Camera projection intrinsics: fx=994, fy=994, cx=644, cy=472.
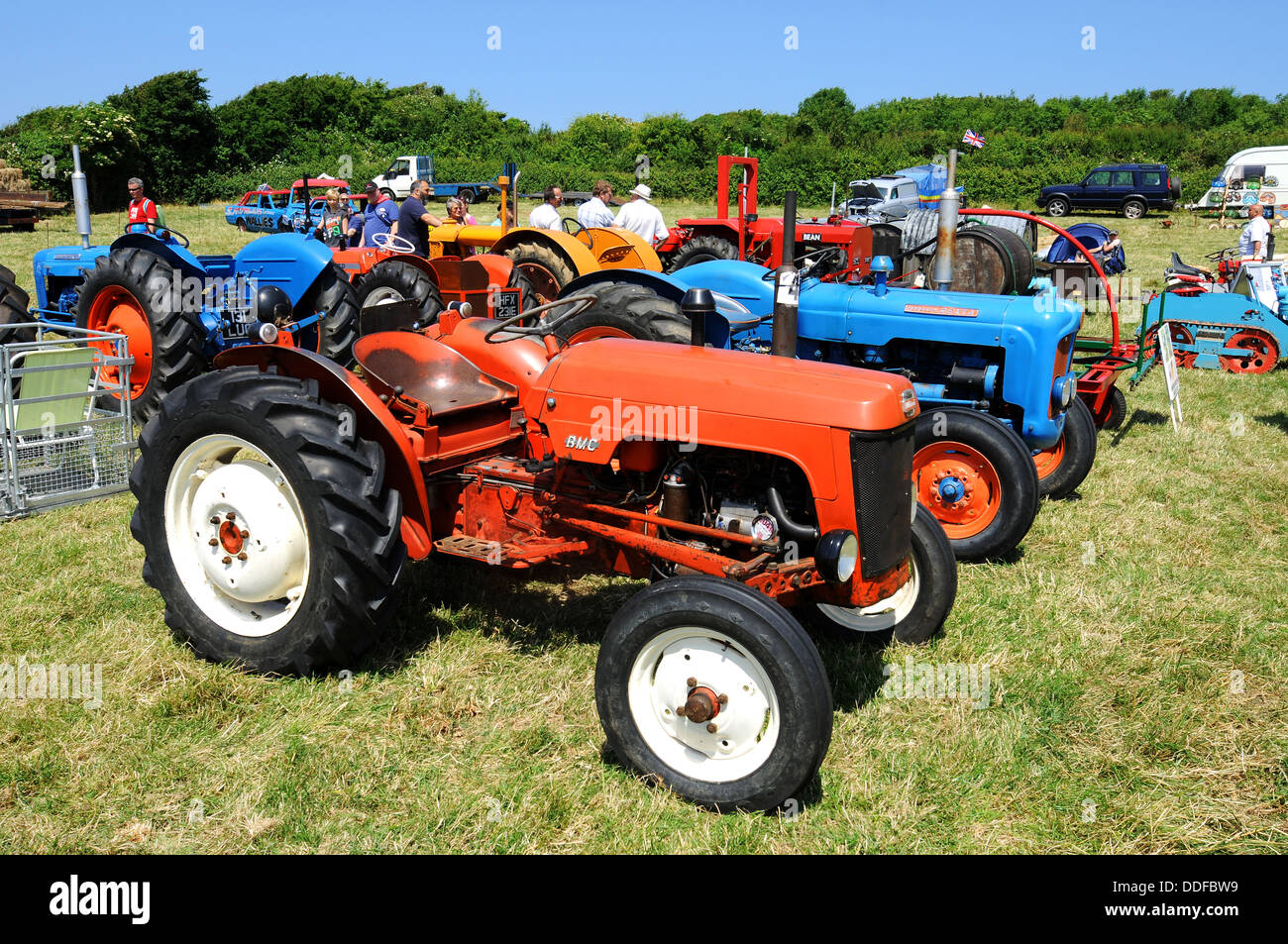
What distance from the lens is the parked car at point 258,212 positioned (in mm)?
21375

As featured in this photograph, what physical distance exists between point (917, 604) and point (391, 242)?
7.87 meters

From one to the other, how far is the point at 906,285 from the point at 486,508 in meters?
3.67

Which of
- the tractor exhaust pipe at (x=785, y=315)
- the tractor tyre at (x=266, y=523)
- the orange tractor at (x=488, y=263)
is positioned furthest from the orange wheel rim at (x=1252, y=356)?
the tractor tyre at (x=266, y=523)

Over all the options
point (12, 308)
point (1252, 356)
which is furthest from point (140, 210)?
point (1252, 356)

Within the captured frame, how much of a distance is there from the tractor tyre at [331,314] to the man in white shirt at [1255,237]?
995 cm

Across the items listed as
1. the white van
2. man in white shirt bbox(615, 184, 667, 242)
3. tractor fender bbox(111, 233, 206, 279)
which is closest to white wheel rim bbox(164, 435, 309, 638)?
tractor fender bbox(111, 233, 206, 279)

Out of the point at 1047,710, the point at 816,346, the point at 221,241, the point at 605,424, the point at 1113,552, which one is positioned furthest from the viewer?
the point at 221,241

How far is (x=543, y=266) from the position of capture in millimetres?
9617

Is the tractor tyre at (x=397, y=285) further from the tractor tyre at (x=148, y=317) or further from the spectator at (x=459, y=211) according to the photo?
the spectator at (x=459, y=211)

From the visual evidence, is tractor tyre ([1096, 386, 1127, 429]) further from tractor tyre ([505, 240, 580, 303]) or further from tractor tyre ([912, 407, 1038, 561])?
tractor tyre ([505, 240, 580, 303])

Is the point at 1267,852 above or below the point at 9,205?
below
